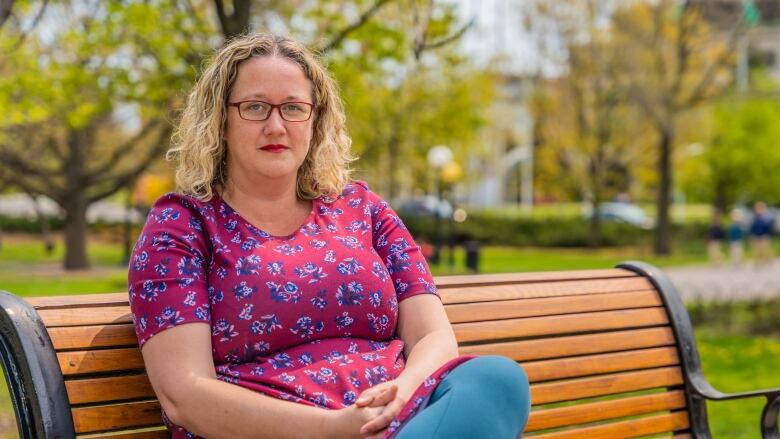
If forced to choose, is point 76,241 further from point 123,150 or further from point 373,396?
point 373,396

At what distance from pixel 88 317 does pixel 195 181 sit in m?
0.48

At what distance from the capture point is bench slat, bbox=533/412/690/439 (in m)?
3.24

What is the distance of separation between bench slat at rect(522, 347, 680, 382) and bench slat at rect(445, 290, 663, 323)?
0.18 metres

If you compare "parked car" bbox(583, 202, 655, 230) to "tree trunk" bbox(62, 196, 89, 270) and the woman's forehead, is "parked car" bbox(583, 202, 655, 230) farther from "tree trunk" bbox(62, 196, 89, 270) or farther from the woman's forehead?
the woman's forehead

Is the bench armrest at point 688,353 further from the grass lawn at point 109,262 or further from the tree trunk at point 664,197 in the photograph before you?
the tree trunk at point 664,197

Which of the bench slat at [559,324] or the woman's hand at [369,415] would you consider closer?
the woman's hand at [369,415]

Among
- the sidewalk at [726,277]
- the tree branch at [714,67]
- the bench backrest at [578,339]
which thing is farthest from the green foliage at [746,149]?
the bench backrest at [578,339]

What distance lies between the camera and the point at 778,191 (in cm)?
3584

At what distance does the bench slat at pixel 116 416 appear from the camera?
246 cm

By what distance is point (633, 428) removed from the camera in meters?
3.36

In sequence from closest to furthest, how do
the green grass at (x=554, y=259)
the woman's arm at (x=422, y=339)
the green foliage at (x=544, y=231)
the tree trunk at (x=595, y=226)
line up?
1. the woman's arm at (x=422, y=339)
2. the green grass at (x=554, y=259)
3. the tree trunk at (x=595, y=226)
4. the green foliage at (x=544, y=231)

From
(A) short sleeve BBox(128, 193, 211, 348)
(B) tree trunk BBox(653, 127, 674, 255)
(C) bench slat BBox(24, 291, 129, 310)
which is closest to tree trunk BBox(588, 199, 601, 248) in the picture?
(B) tree trunk BBox(653, 127, 674, 255)

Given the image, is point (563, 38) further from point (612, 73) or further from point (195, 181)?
point (195, 181)

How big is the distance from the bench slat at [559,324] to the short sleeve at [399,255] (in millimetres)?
359
